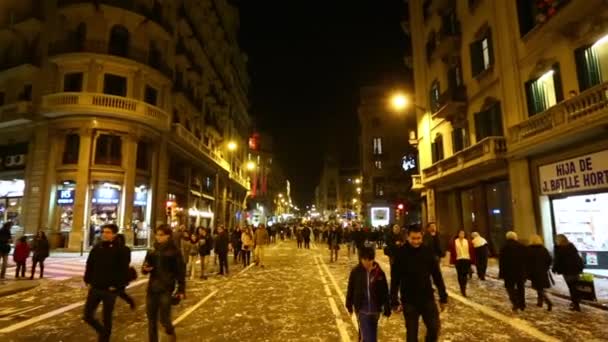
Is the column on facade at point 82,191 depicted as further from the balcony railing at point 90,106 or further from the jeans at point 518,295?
the jeans at point 518,295

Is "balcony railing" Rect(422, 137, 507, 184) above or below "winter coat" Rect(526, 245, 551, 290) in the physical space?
above

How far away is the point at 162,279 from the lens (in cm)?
558

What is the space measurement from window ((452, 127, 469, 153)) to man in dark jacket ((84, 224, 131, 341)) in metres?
20.2

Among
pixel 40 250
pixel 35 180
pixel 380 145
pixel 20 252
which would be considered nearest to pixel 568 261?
pixel 40 250

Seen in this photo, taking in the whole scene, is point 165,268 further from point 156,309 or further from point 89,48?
point 89,48

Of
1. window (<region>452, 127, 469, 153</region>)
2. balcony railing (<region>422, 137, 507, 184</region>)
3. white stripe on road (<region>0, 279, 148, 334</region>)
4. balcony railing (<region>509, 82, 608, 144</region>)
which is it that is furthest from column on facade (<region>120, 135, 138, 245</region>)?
balcony railing (<region>509, 82, 608, 144</region>)

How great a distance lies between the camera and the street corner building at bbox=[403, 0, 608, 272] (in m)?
13.2

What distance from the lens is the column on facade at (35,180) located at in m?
24.6

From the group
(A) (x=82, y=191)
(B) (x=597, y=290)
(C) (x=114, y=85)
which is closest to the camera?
(B) (x=597, y=290)

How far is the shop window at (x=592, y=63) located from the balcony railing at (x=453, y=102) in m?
8.18

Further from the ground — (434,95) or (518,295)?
(434,95)

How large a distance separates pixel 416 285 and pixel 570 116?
11627mm

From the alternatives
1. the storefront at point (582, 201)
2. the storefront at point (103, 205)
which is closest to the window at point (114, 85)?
the storefront at point (103, 205)

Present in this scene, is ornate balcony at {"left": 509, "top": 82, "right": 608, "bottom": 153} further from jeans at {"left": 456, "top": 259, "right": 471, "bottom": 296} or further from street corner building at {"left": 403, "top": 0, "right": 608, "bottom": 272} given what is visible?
jeans at {"left": 456, "top": 259, "right": 471, "bottom": 296}
